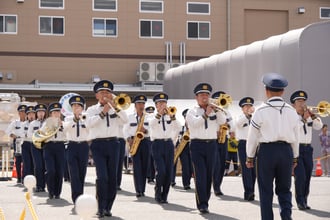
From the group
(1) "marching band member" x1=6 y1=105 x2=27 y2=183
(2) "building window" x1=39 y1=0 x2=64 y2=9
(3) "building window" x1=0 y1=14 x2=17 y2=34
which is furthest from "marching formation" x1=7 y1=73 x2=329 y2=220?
(2) "building window" x1=39 y1=0 x2=64 y2=9

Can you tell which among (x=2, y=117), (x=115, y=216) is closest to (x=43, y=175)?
(x=115, y=216)

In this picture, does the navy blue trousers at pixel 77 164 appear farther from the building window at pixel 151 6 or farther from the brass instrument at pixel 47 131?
the building window at pixel 151 6

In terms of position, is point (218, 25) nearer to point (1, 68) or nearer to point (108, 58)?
point (108, 58)

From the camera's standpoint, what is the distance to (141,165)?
14953mm

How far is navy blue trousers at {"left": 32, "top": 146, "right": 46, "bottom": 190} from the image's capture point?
16.2 m

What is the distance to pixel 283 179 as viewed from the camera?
358 inches

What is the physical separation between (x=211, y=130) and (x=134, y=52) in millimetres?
29741

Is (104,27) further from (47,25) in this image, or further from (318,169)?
(318,169)

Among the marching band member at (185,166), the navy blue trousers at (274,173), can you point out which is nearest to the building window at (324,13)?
the marching band member at (185,166)

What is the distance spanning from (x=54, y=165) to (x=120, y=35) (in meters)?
27.0

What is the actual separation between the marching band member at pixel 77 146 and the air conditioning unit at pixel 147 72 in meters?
27.2

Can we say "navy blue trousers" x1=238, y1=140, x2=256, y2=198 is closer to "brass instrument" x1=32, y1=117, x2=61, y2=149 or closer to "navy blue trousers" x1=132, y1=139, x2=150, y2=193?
"navy blue trousers" x1=132, y1=139, x2=150, y2=193

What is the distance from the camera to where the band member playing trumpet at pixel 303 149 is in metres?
12.1

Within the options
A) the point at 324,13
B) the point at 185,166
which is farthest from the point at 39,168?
the point at 324,13
